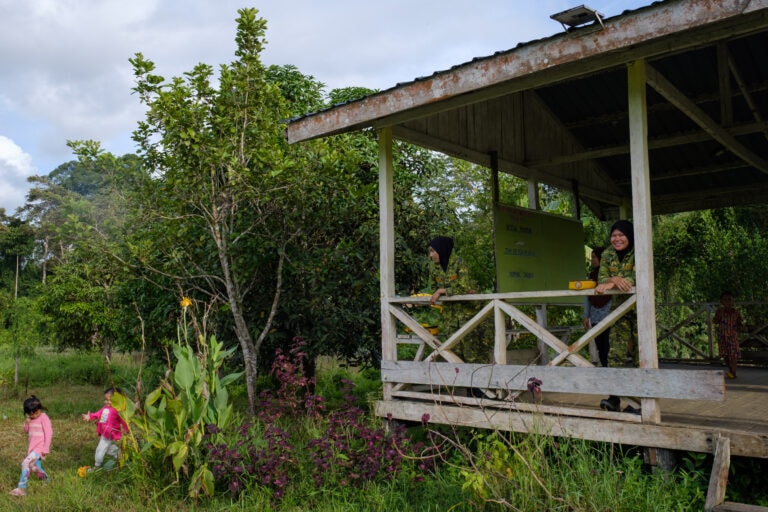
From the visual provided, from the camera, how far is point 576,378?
5.52 metres

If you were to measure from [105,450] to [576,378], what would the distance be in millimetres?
5050

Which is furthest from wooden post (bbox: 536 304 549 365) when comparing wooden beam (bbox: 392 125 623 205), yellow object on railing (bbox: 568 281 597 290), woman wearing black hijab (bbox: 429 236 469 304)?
wooden beam (bbox: 392 125 623 205)

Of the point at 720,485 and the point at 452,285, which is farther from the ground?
the point at 452,285

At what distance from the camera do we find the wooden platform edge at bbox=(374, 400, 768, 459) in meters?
4.70

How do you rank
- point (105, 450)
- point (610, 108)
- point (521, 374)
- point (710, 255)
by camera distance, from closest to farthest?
point (521, 374), point (105, 450), point (610, 108), point (710, 255)

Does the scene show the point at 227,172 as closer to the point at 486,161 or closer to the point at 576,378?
the point at 486,161

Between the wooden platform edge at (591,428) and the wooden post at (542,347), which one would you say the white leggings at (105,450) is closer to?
the wooden platform edge at (591,428)

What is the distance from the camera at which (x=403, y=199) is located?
10555mm

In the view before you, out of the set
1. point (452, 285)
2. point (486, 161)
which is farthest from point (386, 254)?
point (486, 161)

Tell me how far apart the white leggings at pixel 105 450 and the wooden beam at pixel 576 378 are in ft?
10.1

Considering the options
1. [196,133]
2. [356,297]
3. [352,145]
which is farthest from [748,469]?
[352,145]

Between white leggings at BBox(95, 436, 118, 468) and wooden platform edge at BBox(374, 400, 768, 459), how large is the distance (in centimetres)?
304

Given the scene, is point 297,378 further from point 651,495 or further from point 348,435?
point 651,495

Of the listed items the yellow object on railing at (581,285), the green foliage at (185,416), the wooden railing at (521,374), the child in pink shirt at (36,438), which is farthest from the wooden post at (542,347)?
the child in pink shirt at (36,438)
